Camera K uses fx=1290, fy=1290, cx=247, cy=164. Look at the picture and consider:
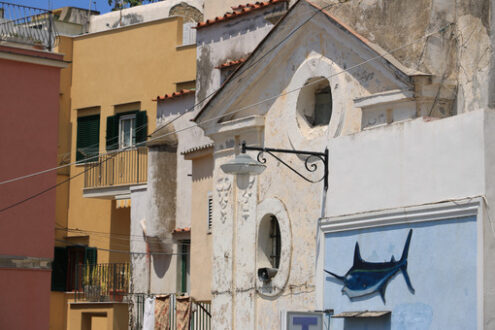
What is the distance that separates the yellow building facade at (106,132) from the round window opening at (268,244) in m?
10.1

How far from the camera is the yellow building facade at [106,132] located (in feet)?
103

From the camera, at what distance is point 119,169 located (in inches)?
1250

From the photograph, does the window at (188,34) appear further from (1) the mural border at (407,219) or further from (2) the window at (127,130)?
(1) the mural border at (407,219)

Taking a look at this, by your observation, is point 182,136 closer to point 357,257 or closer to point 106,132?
point 106,132

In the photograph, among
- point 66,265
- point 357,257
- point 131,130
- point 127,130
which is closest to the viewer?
point 357,257

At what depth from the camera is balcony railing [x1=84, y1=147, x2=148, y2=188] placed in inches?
1209

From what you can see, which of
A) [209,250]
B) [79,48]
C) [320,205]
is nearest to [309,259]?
[320,205]

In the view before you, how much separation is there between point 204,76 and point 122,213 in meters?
7.89

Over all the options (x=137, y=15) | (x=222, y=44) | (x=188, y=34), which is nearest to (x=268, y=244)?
(x=222, y=44)

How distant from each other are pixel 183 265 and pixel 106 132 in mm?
6260

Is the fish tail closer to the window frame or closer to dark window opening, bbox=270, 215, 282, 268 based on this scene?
dark window opening, bbox=270, 215, 282, 268

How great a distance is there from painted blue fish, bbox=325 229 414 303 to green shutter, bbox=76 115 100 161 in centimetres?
1750

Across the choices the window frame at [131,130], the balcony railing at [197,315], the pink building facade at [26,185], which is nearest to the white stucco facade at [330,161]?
the balcony railing at [197,315]

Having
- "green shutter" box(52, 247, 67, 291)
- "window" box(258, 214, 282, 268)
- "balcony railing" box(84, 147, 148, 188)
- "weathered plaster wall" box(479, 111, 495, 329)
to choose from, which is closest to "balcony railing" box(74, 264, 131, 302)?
"balcony railing" box(84, 147, 148, 188)
